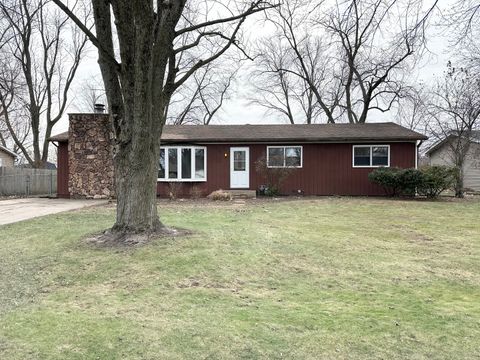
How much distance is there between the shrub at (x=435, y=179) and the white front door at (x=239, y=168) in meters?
6.97

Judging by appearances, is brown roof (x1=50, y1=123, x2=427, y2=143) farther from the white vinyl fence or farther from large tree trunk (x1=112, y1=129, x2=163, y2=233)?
large tree trunk (x1=112, y1=129, x2=163, y2=233)

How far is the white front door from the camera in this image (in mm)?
19000

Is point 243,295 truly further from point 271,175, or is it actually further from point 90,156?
point 90,156

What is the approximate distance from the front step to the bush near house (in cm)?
481

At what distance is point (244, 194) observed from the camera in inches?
715

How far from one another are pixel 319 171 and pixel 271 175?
2139mm

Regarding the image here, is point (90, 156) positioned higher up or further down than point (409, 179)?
higher up

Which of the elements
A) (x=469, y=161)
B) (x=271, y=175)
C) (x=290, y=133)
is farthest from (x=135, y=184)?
(x=469, y=161)

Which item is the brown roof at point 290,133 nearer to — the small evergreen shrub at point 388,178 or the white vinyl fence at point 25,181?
the small evergreen shrub at point 388,178

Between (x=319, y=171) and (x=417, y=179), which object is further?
(x=319, y=171)

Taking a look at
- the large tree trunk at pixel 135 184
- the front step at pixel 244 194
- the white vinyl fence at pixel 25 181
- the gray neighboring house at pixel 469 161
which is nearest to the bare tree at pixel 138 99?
the large tree trunk at pixel 135 184

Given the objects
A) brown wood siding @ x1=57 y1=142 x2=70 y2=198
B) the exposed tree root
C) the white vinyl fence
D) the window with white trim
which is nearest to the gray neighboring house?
the window with white trim

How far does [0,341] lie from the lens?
361 centimetres

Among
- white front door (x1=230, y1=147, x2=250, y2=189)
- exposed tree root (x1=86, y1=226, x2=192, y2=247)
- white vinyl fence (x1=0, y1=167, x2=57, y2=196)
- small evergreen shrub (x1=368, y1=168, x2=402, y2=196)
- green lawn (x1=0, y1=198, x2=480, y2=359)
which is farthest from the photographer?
white vinyl fence (x1=0, y1=167, x2=57, y2=196)
